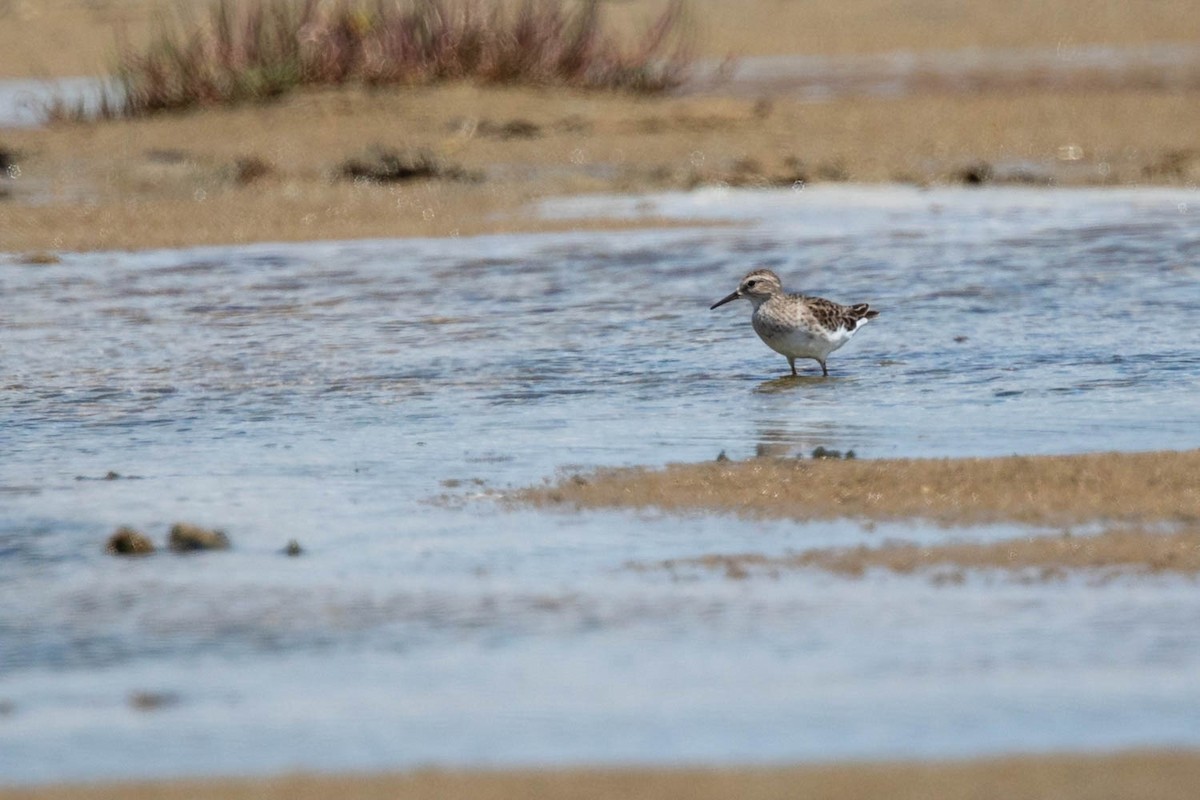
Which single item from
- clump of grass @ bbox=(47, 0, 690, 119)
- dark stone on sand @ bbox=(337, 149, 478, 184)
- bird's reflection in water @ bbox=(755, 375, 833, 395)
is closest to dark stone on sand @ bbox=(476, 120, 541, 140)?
clump of grass @ bbox=(47, 0, 690, 119)

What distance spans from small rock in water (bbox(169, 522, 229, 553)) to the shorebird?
3.50 metres

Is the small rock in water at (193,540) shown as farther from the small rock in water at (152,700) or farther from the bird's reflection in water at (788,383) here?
the bird's reflection in water at (788,383)

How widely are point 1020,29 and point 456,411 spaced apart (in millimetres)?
22934

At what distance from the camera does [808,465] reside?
7.02 meters

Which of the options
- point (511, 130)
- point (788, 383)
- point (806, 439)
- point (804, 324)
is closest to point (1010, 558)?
point (806, 439)

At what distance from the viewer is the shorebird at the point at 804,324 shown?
29.3 ft

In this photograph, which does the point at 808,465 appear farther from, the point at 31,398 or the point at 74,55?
the point at 74,55

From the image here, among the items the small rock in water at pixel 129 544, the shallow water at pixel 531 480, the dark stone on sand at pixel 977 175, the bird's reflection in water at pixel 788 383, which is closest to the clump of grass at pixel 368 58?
the dark stone on sand at pixel 977 175

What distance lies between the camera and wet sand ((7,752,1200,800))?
13.0 ft

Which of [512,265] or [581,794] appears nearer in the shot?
[581,794]

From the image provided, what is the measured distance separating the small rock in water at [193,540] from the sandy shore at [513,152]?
8073 millimetres

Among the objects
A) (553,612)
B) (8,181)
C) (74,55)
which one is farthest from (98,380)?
(74,55)

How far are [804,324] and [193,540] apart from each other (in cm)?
359

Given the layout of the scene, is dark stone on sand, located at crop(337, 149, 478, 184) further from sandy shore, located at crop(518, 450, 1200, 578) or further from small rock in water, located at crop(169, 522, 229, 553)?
small rock in water, located at crop(169, 522, 229, 553)
